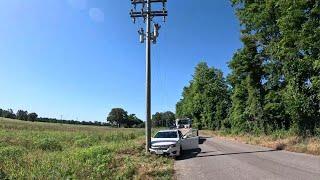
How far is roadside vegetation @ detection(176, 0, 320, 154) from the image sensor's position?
3039 centimetres

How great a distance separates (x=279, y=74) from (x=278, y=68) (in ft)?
1.88

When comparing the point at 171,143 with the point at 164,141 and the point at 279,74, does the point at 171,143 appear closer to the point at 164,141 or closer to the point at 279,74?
the point at 164,141

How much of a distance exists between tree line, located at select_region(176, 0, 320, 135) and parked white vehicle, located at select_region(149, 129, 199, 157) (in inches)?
351

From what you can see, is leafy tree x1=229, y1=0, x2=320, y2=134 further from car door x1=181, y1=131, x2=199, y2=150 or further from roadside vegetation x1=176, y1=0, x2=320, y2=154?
car door x1=181, y1=131, x2=199, y2=150

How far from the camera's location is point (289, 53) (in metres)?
32.6

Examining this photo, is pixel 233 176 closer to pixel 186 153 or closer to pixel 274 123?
pixel 186 153

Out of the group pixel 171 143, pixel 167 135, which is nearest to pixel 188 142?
pixel 167 135

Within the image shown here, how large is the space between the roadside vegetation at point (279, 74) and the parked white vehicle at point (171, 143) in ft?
21.4

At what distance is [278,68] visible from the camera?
4088 centimetres

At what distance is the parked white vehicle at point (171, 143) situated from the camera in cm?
2608

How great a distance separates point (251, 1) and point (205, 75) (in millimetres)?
52292

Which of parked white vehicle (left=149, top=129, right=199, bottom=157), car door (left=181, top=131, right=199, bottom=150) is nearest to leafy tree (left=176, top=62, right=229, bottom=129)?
car door (left=181, top=131, right=199, bottom=150)

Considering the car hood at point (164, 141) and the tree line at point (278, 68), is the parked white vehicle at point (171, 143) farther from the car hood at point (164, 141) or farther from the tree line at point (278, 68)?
the tree line at point (278, 68)

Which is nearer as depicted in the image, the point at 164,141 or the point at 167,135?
the point at 164,141
